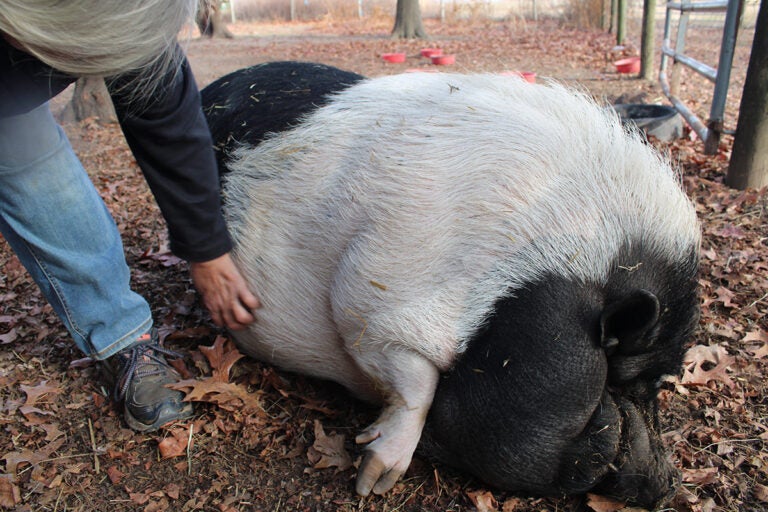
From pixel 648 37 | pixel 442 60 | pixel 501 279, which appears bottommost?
pixel 442 60

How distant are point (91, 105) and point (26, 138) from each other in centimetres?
480

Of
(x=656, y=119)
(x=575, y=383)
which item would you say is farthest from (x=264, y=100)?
(x=656, y=119)

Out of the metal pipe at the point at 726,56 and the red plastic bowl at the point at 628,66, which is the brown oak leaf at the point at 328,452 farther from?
the red plastic bowl at the point at 628,66

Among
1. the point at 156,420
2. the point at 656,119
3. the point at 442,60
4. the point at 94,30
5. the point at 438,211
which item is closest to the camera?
the point at 94,30

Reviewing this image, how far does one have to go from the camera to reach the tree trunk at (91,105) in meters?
6.18

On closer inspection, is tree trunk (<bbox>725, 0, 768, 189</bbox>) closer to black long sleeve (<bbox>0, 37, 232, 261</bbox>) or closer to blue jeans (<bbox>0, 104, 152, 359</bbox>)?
black long sleeve (<bbox>0, 37, 232, 261</bbox>)

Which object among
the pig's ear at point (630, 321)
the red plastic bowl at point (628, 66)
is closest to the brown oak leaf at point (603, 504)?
the pig's ear at point (630, 321)

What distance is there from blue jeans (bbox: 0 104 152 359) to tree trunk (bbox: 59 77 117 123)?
4474 mm

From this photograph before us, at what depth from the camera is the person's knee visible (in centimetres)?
188

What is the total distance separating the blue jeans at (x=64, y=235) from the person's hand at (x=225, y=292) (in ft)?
0.97

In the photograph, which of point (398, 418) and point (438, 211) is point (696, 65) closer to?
point (438, 211)

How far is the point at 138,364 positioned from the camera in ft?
7.69

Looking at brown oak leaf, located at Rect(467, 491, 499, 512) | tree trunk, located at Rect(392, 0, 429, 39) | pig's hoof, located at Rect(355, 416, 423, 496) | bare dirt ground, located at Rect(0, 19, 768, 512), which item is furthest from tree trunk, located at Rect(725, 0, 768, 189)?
tree trunk, located at Rect(392, 0, 429, 39)

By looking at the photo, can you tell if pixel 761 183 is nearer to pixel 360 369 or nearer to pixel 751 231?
pixel 751 231
